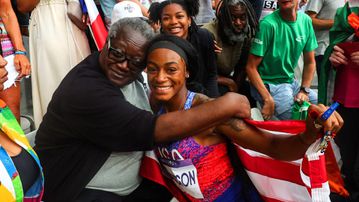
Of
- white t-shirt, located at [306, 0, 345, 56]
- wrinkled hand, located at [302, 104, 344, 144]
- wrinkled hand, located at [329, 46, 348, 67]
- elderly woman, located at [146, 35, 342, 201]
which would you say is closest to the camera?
wrinkled hand, located at [302, 104, 344, 144]

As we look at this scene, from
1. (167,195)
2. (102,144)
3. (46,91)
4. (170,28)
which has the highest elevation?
(170,28)

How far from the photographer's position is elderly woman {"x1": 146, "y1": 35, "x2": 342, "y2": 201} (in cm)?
193

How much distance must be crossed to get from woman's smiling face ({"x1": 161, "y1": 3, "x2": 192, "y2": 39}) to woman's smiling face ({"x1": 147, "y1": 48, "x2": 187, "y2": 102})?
1.09 metres

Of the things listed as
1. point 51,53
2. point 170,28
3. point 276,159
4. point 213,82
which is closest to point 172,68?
point 276,159

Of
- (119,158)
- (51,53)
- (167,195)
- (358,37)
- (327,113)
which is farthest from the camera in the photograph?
(51,53)

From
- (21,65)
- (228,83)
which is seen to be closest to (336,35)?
(228,83)

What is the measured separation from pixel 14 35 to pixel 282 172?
7.03 feet

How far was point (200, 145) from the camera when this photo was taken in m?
1.99

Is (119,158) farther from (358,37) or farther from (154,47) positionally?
(358,37)

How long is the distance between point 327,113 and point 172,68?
30.2 inches

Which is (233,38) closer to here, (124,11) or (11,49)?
(124,11)

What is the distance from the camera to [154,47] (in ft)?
6.50

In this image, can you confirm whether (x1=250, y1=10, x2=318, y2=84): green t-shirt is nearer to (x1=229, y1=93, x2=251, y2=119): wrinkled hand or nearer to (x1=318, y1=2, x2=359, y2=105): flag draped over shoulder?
(x1=318, y1=2, x2=359, y2=105): flag draped over shoulder

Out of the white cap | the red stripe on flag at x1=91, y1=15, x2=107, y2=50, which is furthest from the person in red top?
the red stripe on flag at x1=91, y1=15, x2=107, y2=50
